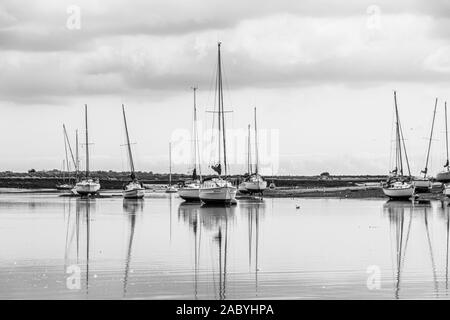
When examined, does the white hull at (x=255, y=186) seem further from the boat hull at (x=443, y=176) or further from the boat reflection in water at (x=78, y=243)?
the boat reflection in water at (x=78, y=243)

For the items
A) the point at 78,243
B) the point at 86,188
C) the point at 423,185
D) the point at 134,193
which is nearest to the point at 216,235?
the point at 78,243

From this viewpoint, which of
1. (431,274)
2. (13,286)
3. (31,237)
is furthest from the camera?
(31,237)

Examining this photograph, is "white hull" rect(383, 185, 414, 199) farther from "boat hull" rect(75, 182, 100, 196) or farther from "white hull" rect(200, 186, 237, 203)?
"boat hull" rect(75, 182, 100, 196)

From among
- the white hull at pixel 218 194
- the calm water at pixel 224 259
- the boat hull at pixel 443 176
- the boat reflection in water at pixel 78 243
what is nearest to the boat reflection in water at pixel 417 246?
the calm water at pixel 224 259

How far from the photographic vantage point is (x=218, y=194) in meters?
81.3

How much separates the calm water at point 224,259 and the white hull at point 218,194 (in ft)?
78.9

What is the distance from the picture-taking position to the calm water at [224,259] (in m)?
25.1

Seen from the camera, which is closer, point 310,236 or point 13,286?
point 13,286

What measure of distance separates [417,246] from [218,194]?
142ft

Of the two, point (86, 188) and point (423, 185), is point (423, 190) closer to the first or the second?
point (423, 185)
